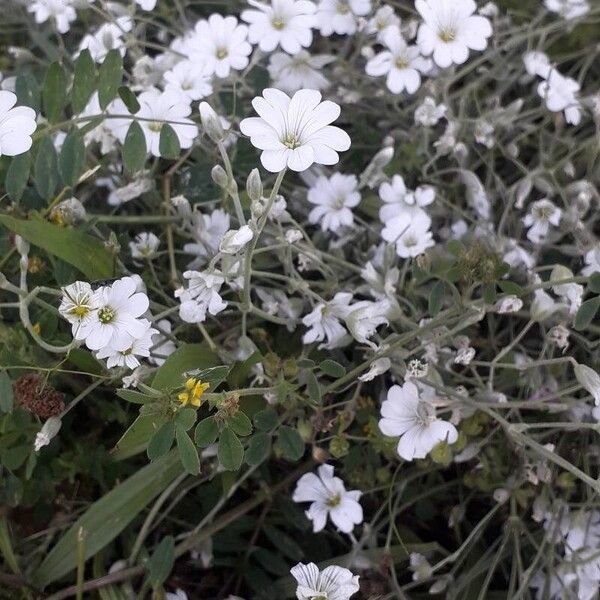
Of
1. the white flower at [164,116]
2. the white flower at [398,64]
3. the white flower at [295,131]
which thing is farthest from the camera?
the white flower at [398,64]

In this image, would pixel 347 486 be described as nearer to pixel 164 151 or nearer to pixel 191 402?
pixel 191 402

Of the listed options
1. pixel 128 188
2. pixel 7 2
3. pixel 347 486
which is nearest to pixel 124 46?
pixel 128 188

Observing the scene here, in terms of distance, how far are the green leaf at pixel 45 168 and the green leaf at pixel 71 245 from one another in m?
0.04

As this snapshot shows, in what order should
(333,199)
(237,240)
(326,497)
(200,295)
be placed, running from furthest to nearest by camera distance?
1. (333,199)
2. (326,497)
3. (200,295)
4. (237,240)

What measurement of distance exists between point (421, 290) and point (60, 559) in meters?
0.50

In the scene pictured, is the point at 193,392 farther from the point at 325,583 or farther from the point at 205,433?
the point at 325,583

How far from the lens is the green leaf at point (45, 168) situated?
833 millimetres

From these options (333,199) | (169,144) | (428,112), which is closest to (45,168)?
(169,144)

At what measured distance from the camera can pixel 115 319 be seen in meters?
0.70

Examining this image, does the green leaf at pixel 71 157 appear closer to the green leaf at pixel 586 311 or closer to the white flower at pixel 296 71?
the white flower at pixel 296 71

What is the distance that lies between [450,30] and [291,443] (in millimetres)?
518

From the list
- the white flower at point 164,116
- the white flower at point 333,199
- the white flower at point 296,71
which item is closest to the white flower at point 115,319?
the white flower at point 164,116

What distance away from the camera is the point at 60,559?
87cm

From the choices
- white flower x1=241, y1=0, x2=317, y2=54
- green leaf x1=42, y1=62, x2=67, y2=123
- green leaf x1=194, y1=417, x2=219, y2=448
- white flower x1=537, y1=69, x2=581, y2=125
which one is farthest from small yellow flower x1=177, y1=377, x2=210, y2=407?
white flower x1=537, y1=69, x2=581, y2=125
